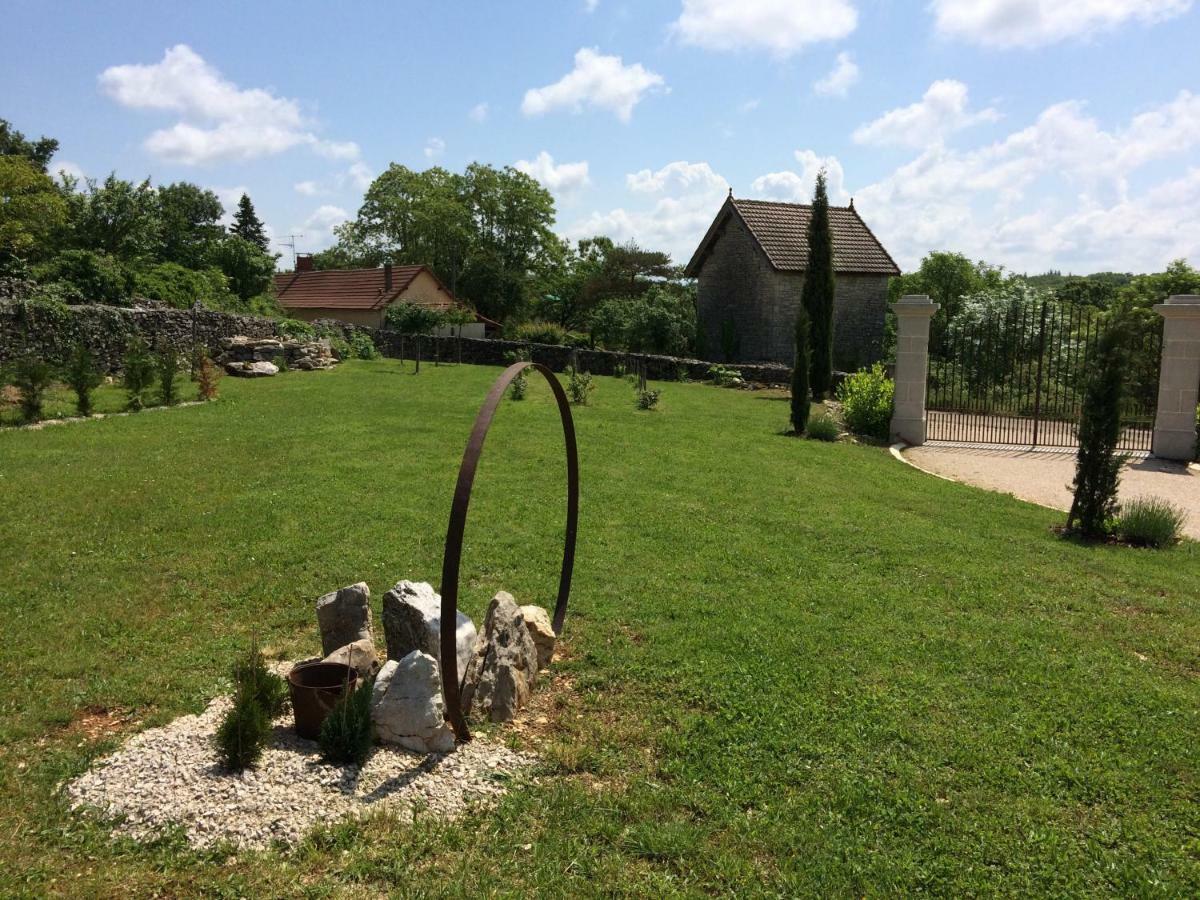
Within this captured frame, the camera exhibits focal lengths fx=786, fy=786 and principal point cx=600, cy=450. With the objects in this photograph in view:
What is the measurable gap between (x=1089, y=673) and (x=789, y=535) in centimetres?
341

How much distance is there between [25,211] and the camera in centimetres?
2831

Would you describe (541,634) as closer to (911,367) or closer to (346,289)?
Answer: (911,367)

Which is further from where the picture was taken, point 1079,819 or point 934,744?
point 934,744

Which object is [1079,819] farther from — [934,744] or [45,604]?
[45,604]

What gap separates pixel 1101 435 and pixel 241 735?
8971 millimetres

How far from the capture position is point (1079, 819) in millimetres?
3582

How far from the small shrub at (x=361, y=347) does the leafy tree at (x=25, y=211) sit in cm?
1082

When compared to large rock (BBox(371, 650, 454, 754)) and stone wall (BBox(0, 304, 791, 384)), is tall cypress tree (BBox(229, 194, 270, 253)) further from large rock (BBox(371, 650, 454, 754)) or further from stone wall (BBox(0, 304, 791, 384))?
large rock (BBox(371, 650, 454, 754))

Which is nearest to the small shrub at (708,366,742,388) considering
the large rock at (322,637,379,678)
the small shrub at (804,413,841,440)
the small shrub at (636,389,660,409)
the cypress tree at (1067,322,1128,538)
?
the small shrub at (636,389,660,409)

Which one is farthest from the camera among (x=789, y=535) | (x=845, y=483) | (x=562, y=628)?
(x=845, y=483)

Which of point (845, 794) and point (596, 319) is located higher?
point (596, 319)

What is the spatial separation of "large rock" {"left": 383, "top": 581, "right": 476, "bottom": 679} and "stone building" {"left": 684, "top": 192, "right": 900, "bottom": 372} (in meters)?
26.3

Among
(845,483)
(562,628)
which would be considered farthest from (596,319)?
(562,628)

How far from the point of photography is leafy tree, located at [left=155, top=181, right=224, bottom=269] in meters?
42.1
